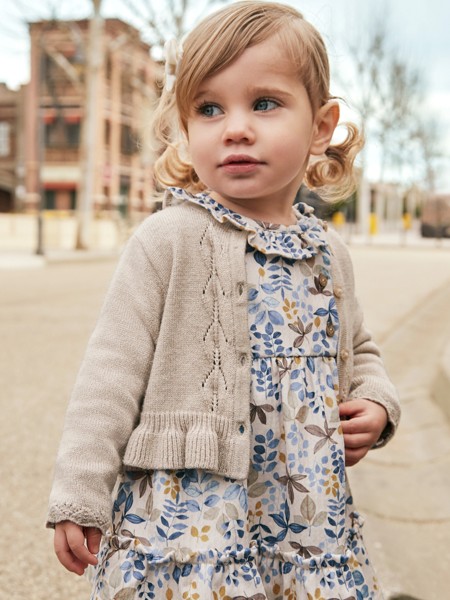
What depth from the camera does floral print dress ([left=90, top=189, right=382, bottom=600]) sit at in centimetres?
137

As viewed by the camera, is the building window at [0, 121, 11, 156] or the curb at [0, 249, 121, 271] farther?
the building window at [0, 121, 11, 156]

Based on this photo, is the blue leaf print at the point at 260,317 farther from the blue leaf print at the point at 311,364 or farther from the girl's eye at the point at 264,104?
the girl's eye at the point at 264,104

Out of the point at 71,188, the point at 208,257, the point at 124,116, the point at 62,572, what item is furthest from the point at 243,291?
the point at 124,116

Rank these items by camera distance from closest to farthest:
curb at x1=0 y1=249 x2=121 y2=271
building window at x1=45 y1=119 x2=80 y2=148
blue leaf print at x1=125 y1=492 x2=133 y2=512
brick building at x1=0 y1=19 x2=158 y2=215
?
blue leaf print at x1=125 y1=492 x2=133 y2=512
curb at x1=0 y1=249 x2=121 y2=271
brick building at x1=0 y1=19 x2=158 y2=215
building window at x1=45 y1=119 x2=80 y2=148

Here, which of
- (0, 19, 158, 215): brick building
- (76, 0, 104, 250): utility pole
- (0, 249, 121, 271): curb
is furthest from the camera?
(0, 19, 158, 215): brick building

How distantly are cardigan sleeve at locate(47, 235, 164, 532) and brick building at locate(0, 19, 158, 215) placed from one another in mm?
37083

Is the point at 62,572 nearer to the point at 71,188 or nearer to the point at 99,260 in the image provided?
the point at 99,260

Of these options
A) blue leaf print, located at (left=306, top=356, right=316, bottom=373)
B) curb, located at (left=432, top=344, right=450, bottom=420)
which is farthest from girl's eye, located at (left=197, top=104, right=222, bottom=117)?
curb, located at (left=432, top=344, right=450, bottom=420)

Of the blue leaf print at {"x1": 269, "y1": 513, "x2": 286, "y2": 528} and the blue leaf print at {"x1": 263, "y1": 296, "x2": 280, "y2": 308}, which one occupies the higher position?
the blue leaf print at {"x1": 263, "y1": 296, "x2": 280, "y2": 308}

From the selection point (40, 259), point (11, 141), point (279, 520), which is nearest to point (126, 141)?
point (11, 141)

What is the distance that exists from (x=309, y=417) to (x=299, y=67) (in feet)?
2.11

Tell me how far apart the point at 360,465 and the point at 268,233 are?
1.95 m

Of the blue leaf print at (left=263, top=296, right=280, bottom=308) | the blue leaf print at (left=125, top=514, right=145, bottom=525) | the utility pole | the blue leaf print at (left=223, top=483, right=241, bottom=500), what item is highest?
the utility pole

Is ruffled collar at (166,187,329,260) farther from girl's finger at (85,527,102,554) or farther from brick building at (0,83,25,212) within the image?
brick building at (0,83,25,212)
